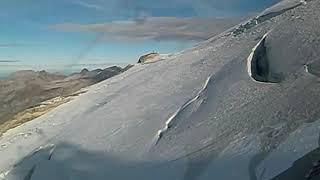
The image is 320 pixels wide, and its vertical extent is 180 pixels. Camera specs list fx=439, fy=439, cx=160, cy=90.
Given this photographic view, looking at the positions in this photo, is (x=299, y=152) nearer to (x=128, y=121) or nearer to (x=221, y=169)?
(x=221, y=169)

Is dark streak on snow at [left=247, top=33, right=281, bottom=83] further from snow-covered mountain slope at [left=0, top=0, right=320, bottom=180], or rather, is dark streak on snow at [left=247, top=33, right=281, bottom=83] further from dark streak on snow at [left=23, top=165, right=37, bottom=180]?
dark streak on snow at [left=23, top=165, right=37, bottom=180]

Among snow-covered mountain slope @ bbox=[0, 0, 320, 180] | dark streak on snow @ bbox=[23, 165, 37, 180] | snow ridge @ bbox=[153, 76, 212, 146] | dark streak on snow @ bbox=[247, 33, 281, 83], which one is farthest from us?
→ dark streak on snow @ bbox=[23, 165, 37, 180]

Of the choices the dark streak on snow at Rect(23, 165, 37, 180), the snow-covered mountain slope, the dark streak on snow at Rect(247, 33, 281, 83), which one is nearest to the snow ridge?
the snow-covered mountain slope

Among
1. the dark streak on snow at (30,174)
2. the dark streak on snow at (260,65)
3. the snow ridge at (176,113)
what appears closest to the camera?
the dark streak on snow at (260,65)

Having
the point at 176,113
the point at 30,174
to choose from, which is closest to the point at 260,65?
the point at 176,113

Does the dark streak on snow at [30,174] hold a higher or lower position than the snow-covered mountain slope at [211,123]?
lower

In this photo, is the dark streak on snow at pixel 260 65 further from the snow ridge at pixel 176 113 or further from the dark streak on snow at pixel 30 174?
the dark streak on snow at pixel 30 174

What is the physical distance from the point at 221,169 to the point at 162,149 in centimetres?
395

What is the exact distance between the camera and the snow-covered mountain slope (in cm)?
1415

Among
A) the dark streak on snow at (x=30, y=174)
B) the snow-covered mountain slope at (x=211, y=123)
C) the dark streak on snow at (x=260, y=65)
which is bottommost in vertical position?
the dark streak on snow at (x=30, y=174)

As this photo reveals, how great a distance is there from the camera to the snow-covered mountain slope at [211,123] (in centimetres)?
1415

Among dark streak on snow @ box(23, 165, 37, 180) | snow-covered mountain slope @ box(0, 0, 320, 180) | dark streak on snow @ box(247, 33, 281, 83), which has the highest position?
dark streak on snow @ box(247, 33, 281, 83)

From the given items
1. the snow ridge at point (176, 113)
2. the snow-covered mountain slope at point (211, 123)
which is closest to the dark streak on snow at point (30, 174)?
the snow-covered mountain slope at point (211, 123)

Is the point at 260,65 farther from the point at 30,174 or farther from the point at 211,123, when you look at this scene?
the point at 30,174
